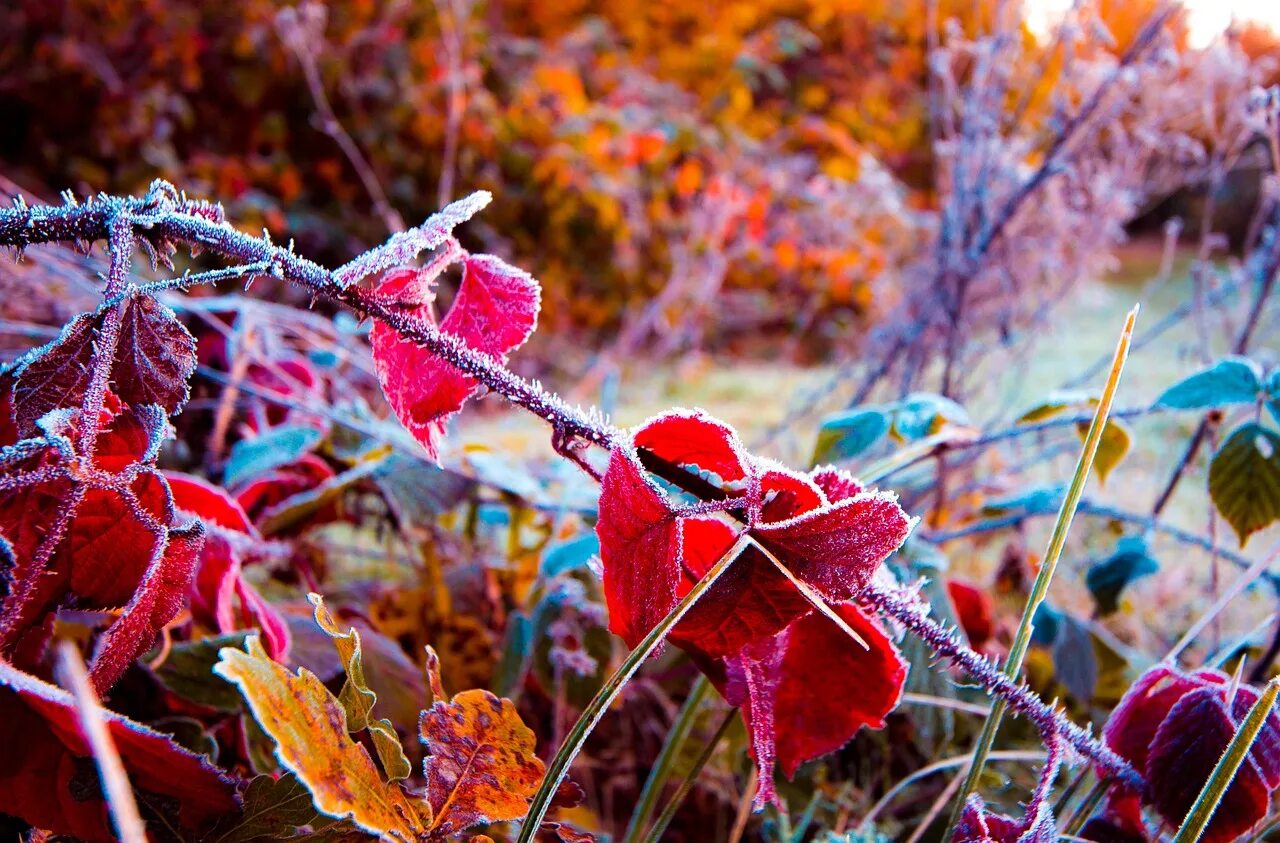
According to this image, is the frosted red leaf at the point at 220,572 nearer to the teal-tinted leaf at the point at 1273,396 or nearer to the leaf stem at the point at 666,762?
the leaf stem at the point at 666,762

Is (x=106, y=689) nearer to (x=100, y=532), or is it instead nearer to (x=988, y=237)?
(x=100, y=532)

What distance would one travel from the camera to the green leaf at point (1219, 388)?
0.56 metres

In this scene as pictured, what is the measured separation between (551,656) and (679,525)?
1.30 feet

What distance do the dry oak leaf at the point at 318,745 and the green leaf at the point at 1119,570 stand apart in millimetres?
621

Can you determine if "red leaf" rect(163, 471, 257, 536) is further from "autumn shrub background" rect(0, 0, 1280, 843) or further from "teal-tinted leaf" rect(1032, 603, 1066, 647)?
"teal-tinted leaf" rect(1032, 603, 1066, 647)

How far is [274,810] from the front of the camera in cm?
36

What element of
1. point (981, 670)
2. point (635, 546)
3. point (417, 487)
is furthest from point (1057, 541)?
point (417, 487)

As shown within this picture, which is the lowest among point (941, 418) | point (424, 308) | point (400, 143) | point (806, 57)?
point (941, 418)

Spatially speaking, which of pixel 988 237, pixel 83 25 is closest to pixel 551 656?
pixel 988 237

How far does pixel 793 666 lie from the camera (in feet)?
1.36

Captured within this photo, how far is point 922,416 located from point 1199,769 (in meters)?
0.29

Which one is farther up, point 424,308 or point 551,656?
point 424,308

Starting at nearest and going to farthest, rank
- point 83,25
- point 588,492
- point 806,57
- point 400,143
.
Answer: point 588,492 → point 83,25 → point 400,143 → point 806,57

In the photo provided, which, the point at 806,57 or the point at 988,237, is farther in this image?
the point at 806,57
